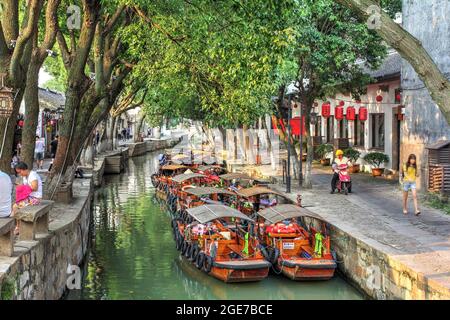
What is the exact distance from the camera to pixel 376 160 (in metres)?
27.2

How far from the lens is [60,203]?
58.9ft

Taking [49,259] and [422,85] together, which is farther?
[422,85]

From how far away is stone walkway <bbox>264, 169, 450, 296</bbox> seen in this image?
11867 mm

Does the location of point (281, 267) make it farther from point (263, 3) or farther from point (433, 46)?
point (433, 46)

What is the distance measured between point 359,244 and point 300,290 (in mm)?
1650

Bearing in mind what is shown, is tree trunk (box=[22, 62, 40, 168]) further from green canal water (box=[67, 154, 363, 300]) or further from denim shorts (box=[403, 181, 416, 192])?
denim shorts (box=[403, 181, 416, 192])

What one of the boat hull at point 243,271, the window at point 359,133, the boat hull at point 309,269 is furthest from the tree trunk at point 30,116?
the window at point 359,133

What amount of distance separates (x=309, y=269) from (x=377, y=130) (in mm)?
16401

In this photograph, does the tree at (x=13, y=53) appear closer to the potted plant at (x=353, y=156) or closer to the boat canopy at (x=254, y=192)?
the boat canopy at (x=254, y=192)

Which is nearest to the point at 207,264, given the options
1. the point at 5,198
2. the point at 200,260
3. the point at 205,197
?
the point at 200,260

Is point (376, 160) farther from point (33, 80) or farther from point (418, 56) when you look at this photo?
point (418, 56)

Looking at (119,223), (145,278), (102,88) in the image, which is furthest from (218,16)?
(119,223)

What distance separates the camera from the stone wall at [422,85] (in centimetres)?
1953

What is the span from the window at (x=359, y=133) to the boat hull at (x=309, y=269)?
1764 cm
